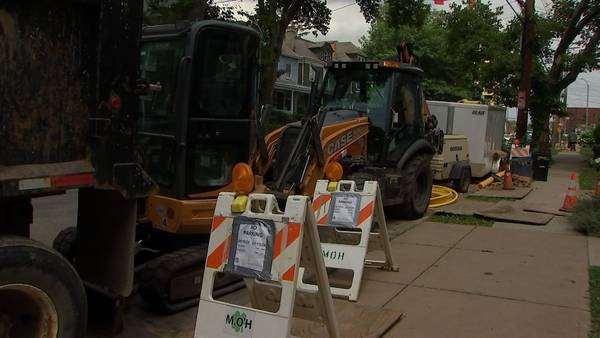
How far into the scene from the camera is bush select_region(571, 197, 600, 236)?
8.58m

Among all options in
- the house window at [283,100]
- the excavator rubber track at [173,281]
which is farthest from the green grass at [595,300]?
the house window at [283,100]

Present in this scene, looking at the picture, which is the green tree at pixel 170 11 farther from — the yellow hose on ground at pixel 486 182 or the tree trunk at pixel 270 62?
the yellow hose on ground at pixel 486 182

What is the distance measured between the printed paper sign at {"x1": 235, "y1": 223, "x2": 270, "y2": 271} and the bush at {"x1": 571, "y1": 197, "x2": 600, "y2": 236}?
640 cm

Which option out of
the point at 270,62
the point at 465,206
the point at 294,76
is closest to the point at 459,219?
the point at 465,206

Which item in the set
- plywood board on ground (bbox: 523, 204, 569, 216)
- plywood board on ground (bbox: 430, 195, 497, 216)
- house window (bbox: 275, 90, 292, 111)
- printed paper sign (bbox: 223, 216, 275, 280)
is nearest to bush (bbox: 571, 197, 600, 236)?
plywood board on ground (bbox: 523, 204, 569, 216)

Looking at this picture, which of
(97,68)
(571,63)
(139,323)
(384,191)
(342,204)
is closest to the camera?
(97,68)

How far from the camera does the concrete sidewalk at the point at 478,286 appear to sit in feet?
16.1

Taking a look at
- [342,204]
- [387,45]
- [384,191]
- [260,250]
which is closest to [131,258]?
[260,250]

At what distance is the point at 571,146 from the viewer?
47.1 metres

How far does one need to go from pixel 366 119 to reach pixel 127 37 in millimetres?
5623

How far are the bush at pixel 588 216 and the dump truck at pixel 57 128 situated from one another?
23.0ft

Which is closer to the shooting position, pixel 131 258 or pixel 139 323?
pixel 131 258

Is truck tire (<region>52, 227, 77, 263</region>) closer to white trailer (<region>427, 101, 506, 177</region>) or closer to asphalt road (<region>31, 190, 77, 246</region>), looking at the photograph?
asphalt road (<region>31, 190, 77, 246</region>)

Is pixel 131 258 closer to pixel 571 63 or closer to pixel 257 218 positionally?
pixel 257 218
